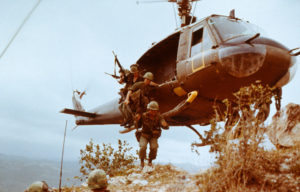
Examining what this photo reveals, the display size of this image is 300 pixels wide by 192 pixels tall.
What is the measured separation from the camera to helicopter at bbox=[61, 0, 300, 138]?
18.6 feet

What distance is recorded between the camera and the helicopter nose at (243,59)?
559 centimetres

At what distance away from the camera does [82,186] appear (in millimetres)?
6562

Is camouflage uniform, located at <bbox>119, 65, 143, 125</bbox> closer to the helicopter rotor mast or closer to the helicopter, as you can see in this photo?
the helicopter

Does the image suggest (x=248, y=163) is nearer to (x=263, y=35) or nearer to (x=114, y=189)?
(x=114, y=189)

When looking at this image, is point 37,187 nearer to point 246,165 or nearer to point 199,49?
point 246,165

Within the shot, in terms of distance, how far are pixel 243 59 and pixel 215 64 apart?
0.60 metres

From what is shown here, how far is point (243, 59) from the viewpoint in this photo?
5.62 meters

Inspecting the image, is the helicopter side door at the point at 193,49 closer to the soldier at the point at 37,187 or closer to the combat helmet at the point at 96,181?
the combat helmet at the point at 96,181

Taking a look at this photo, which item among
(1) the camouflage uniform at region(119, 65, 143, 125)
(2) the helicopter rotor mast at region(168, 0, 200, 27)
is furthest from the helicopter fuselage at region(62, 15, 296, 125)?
(2) the helicopter rotor mast at region(168, 0, 200, 27)

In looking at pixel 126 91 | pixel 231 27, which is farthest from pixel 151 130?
pixel 231 27

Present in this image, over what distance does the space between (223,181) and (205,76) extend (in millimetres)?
2700

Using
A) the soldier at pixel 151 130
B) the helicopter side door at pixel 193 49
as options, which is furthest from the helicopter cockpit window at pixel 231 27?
the soldier at pixel 151 130

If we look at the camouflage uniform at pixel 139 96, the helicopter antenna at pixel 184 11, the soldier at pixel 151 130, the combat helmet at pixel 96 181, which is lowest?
the combat helmet at pixel 96 181

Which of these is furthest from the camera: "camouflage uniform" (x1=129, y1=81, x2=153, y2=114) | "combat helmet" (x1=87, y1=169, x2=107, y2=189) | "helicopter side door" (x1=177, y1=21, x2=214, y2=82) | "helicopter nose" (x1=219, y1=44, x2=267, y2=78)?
"camouflage uniform" (x1=129, y1=81, x2=153, y2=114)
